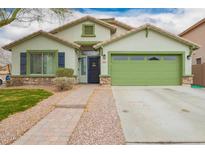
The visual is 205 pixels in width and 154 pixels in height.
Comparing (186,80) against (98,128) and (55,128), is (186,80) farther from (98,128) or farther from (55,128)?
(55,128)

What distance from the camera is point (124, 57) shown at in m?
14.6

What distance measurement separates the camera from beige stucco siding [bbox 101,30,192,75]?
1438cm

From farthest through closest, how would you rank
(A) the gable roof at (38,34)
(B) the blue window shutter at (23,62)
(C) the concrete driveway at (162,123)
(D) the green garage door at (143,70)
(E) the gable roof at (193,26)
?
1. (E) the gable roof at (193,26)
2. (B) the blue window shutter at (23,62)
3. (A) the gable roof at (38,34)
4. (D) the green garage door at (143,70)
5. (C) the concrete driveway at (162,123)

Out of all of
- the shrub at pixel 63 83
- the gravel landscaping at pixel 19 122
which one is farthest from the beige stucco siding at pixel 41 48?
the gravel landscaping at pixel 19 122

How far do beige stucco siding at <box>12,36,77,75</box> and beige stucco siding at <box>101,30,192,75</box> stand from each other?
2501 millimetres

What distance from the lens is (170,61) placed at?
14.6 metres

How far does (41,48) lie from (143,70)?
25.4 feet

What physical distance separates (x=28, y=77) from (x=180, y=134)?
12.8 meters

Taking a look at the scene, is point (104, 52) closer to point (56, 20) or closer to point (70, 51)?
point (70, 51)

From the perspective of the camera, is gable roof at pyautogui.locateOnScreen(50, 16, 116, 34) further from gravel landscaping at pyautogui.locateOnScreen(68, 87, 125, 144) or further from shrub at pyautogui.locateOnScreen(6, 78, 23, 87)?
gravel landscaping at pyautogui.locateOnScreen(68, 87, 125, 144)

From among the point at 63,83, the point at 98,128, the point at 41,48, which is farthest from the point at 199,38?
the point at 98,128

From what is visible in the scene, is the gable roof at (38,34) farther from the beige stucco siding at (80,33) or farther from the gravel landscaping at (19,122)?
the gravel landscaping at (19,122)

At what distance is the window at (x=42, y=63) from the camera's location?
1502 centimetres
